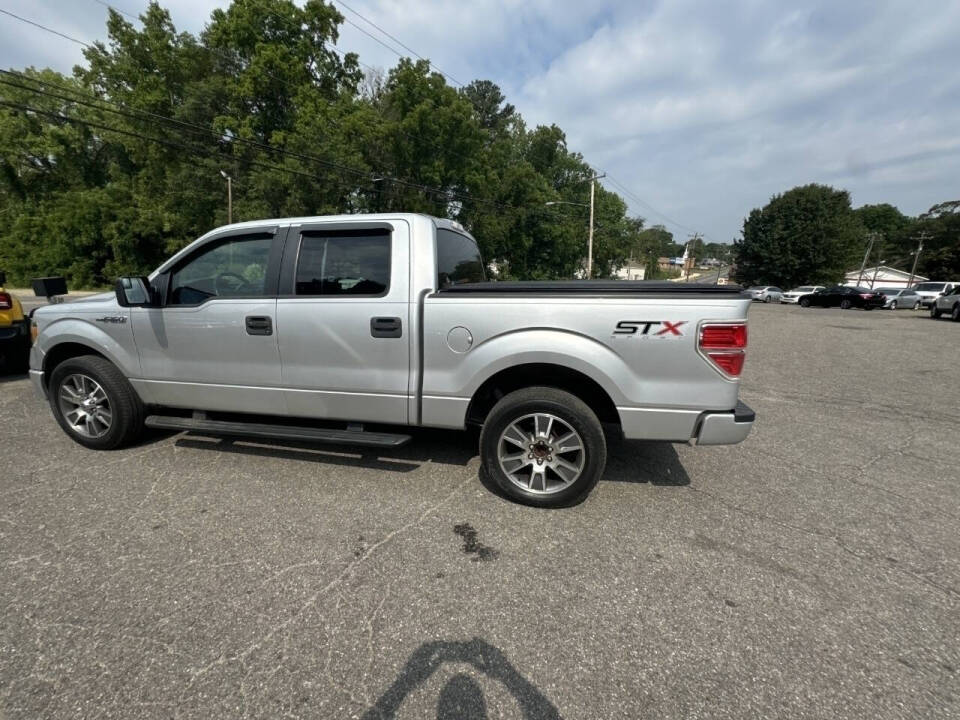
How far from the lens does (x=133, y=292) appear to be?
139 inches

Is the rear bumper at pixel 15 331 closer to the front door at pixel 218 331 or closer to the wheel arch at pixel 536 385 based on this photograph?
the front door at pixel 218 331

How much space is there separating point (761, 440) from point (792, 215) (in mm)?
56969

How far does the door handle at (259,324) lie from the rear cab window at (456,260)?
1339 mm

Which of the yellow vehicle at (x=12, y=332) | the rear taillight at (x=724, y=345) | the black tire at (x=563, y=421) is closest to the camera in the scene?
the rear taillight at (x=724, y=345)

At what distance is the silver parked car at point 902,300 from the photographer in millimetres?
27875

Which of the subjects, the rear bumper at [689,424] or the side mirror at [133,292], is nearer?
the rear bumper at [689,424]

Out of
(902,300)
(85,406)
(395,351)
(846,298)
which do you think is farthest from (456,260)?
(902,300)

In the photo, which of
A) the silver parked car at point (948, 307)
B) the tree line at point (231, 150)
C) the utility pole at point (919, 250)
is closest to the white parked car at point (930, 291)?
the silver parked car at point (948, 307)

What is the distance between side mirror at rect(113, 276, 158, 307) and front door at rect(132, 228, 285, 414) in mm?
104

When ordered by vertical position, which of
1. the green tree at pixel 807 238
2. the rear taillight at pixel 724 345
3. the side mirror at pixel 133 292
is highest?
the green tree at pixel 807 238

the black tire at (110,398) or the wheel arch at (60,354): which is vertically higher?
the wheel arch at (60,354)

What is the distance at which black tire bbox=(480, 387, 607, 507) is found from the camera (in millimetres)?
2957

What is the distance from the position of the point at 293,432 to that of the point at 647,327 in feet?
8.86

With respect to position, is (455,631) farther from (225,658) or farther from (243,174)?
(243,174)
